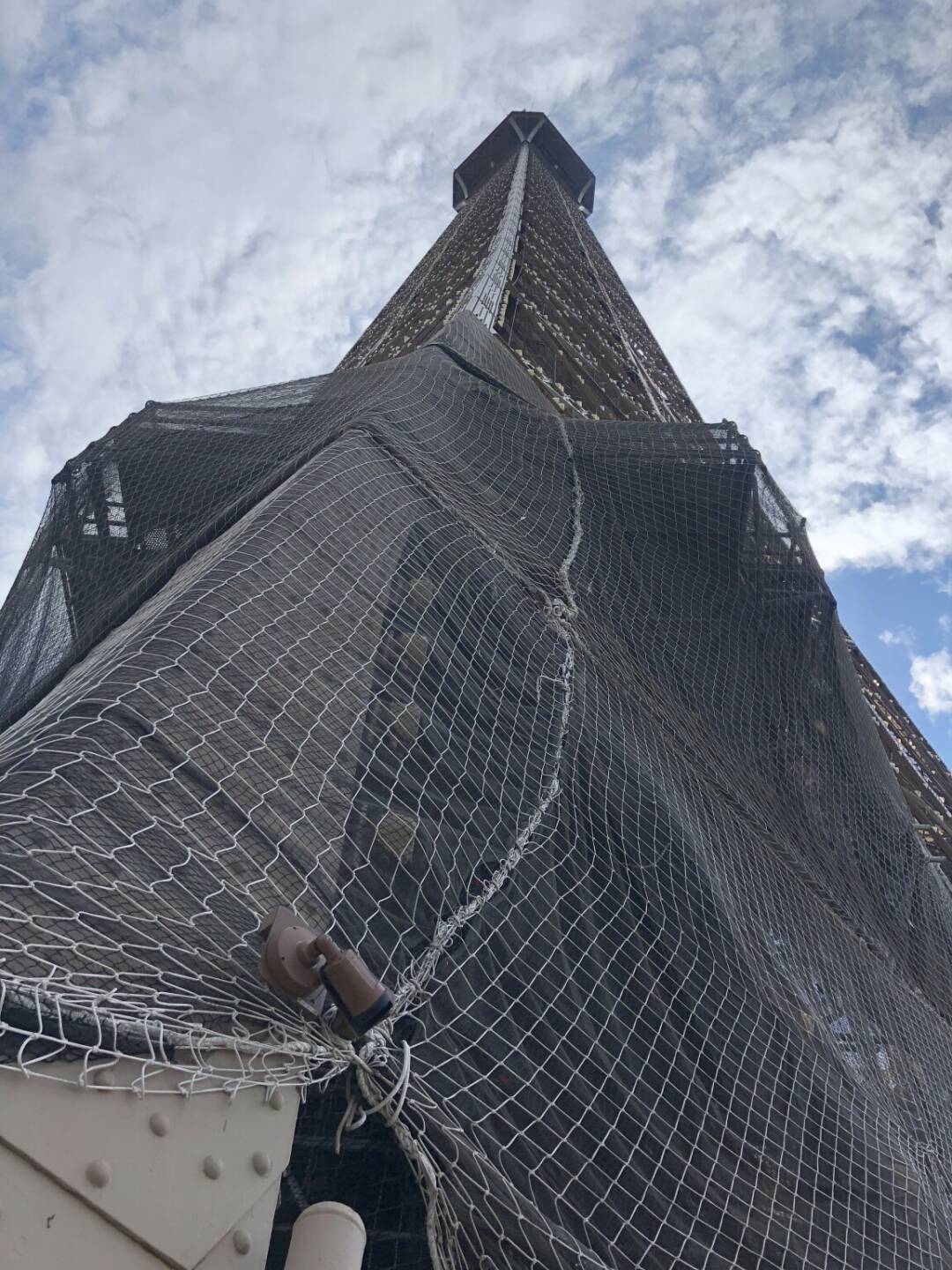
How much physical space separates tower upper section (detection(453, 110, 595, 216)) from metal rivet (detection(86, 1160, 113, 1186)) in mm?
35276

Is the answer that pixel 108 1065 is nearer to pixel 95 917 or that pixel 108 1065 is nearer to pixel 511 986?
pixel 95 917

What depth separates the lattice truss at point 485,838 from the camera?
62.6 inches

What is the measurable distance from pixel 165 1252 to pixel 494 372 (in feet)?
17.5

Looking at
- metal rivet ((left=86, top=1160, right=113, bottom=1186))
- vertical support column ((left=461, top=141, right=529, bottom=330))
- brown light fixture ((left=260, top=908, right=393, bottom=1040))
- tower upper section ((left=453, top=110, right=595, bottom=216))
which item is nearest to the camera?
metal rivet ((left=86, top=1160, right=113, bottom=1186))

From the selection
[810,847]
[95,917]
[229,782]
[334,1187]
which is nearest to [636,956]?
[334,1187]

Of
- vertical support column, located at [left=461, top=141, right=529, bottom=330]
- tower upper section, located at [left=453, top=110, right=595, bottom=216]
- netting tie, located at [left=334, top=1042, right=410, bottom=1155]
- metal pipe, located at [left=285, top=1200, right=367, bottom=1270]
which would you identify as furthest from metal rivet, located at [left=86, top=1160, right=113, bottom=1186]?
tower upper section, located at [left=453, top=110, right=595, bottom=216]

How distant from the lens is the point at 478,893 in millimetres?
2199

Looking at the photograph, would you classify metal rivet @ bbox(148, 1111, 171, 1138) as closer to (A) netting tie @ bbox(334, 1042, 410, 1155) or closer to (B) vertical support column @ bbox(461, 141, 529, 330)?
(A) netting tie @ bbox(334, 1042, 410, 1155)

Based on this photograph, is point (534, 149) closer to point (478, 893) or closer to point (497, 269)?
point (497, 269)

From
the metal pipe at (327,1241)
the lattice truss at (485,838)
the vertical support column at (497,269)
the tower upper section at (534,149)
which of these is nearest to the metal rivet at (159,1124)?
the lattice truss at (485,838)

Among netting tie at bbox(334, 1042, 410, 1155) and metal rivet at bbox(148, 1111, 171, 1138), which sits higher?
netting tie at bbox(334, 1042, 410, 1155)

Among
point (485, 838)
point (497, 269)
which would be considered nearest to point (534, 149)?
point (497, 269)

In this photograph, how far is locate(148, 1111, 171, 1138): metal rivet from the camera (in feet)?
4.34

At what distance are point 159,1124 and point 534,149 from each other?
36581mm
